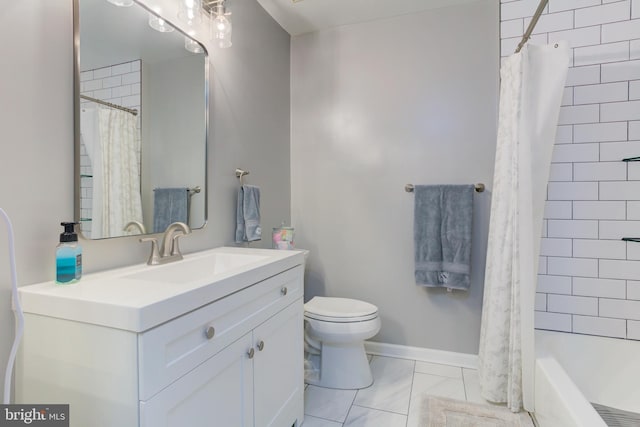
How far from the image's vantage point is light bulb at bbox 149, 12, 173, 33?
1377 millimetres

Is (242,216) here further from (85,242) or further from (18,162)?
(18,162)

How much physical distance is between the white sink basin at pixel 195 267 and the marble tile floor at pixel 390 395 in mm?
883

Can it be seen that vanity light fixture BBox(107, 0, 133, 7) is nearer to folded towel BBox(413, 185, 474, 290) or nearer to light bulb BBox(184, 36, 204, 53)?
light bulb BBox(184, 36, 204, 53)

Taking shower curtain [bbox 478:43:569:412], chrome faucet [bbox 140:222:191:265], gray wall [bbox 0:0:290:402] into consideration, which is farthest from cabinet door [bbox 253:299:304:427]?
shower curtain [bbox 478:43:569:412]

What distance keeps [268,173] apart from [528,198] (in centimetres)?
153

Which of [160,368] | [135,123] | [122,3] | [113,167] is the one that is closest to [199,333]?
[160,368]

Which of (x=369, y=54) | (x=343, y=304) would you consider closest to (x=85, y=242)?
(x=343, y=304)

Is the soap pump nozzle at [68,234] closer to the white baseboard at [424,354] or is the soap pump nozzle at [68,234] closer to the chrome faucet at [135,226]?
the chrome faucet at [135,226]

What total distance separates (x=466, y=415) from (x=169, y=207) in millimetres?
1775

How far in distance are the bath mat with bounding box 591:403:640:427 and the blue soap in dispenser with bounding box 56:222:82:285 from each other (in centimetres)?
229

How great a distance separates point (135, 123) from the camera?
1.32 metres

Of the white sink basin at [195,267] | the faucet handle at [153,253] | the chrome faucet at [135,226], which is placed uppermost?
the chrome faucet at [135,226]

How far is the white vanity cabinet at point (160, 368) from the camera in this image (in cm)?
75

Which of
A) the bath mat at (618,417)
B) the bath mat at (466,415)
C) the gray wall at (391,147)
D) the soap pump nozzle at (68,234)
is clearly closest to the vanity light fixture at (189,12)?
the soap pump nozzle at (68,234)
